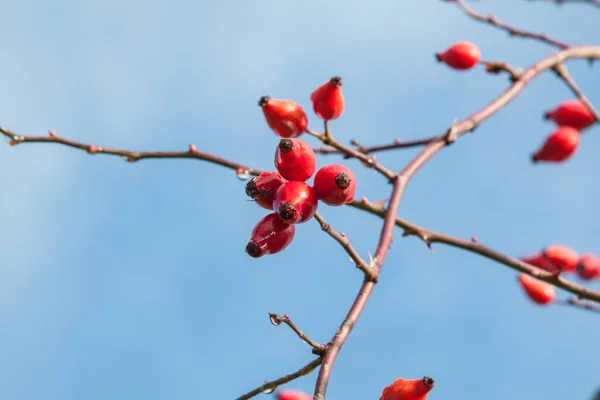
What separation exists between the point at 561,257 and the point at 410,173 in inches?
64.6

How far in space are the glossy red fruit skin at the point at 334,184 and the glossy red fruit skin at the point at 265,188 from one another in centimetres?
21

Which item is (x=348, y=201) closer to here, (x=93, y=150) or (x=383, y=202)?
(x=383, y=202)

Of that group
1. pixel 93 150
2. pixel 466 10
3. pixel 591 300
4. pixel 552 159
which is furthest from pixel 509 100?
pixel 93 150

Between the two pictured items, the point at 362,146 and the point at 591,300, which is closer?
the point at 591,300

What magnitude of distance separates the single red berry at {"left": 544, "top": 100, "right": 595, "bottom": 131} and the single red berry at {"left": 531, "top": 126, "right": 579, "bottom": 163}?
1.6 inches

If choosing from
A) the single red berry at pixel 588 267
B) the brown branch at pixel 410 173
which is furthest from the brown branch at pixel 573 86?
the single red berry at pixel 588 267

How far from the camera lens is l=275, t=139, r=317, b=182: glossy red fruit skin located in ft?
10.5

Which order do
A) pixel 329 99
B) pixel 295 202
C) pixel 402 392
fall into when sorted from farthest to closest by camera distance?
1. pixel 329 99
2. pixel 295 202
3. pixel 402 392

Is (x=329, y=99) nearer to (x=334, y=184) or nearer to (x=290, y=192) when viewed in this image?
(x=334, y=184)

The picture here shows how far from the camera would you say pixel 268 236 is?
3.20m

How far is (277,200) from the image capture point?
3.10 m

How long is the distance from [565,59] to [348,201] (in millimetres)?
1585

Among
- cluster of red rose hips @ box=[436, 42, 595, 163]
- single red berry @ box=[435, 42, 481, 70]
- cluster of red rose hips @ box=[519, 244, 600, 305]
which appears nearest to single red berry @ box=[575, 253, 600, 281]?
cluster of red rose hips @ box=[519, 244, 600, 305]

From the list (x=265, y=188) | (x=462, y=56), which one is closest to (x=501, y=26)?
(x=462, y=56)
